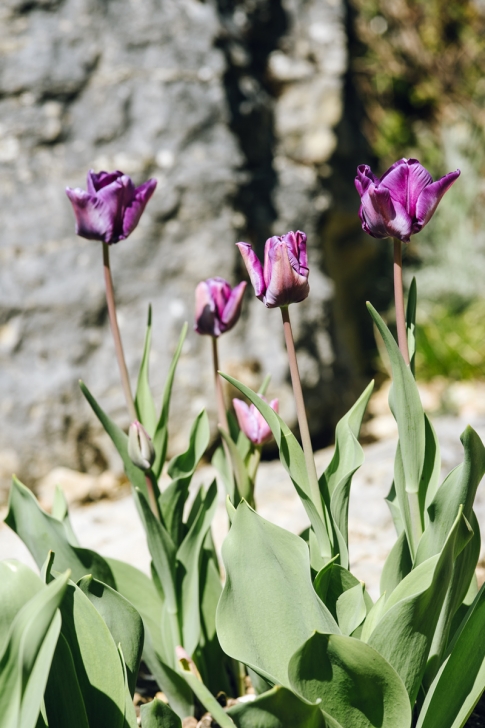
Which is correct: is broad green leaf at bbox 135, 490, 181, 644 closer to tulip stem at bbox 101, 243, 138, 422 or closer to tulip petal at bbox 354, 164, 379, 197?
tulip stem at bbox 101, 243, 138, 422

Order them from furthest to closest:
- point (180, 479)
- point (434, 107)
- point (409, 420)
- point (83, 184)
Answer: point (434, 107), point (83, 184), point (180, 479), point (409, 420)

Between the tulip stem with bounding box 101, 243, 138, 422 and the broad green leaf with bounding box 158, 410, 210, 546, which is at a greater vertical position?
the tulip stem with bounding box 101, 243, 138, 422

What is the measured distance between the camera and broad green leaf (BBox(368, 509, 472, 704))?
937mm

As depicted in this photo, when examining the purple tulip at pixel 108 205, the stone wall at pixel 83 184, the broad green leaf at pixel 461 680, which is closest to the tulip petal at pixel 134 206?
the purple tulip at pixel 108 205

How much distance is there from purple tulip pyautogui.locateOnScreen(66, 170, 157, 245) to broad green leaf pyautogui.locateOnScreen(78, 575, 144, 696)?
60 centimetres

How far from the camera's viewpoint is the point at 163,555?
127cm

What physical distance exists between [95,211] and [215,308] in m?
0.29

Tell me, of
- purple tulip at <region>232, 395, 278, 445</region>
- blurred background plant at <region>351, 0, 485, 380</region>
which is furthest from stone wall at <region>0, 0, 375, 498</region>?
blurred background plant at <region>351, 0, 485, 380</region>

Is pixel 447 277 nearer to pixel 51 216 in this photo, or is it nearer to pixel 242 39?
pixel 242 39

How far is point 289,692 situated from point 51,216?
231cm

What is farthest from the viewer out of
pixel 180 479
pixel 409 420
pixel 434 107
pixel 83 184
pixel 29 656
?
pixel 434 107

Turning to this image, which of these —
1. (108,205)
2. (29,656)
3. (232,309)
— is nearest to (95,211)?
(108,205)

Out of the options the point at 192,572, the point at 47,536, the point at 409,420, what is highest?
the point at 409,420

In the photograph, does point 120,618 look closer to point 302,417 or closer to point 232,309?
point 302,417
